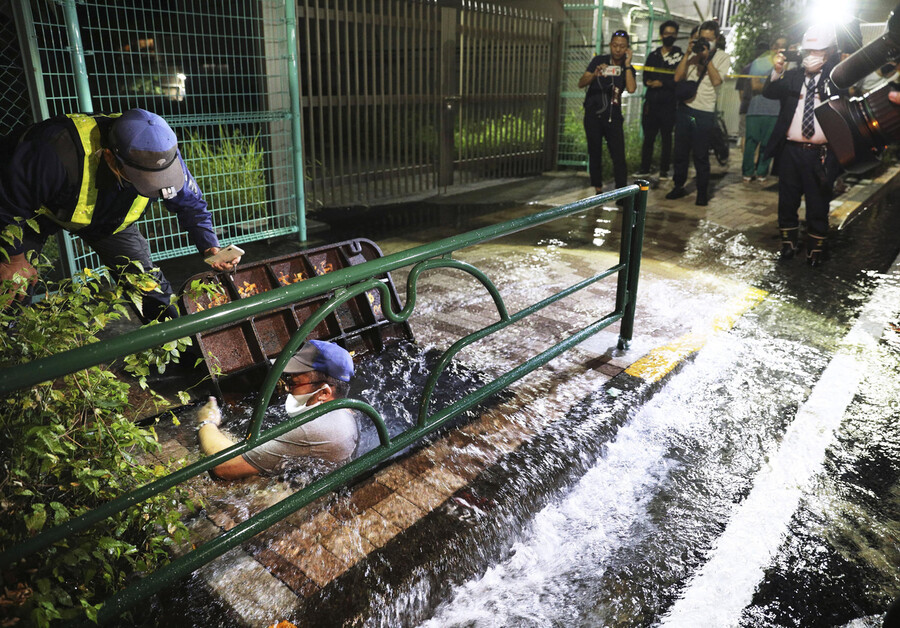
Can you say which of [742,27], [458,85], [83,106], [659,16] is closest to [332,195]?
[458,85]

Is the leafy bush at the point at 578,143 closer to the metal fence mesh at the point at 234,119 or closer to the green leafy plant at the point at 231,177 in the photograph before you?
the metal fence mesh at the point at 234,119

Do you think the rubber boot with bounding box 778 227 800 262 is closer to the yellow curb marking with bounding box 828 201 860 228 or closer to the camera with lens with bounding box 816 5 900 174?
the yellow curb marking with bounding box 828 201 860 228

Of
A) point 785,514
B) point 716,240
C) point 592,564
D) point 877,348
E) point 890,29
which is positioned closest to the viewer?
point 890,29

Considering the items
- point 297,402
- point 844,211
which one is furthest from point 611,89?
point 297,402

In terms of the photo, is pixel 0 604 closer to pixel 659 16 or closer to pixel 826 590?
pixel 826 590

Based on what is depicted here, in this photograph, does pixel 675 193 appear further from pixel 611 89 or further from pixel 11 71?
pixel 11 71

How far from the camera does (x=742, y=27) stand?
1434 cm

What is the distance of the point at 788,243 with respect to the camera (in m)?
6.45

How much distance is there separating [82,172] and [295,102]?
369cm

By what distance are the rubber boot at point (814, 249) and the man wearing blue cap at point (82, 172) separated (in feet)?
18.9

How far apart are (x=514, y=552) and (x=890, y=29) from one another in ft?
7.90

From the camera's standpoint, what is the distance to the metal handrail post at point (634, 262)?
384cm

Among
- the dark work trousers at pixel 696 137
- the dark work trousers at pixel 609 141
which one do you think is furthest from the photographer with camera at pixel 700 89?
the dark work trousers at pixel 609 141

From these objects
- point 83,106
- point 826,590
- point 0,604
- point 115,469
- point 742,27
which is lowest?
point 826,590
